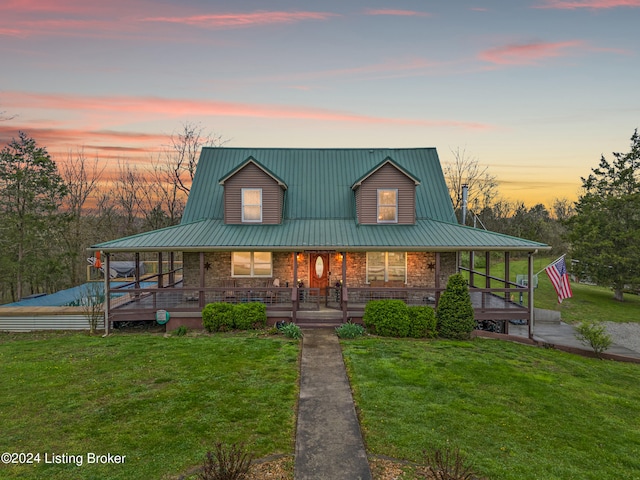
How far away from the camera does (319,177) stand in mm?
19922

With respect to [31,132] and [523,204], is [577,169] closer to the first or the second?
[523,204]

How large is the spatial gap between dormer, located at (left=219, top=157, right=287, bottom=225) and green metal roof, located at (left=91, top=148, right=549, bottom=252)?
37 cm

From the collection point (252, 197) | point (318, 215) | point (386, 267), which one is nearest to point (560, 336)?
point (386, 267)

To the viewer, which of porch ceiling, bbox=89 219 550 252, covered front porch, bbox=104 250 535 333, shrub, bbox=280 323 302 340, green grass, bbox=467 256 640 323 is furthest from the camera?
green grass, bbox=467 256 640 323

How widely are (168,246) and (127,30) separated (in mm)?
11740

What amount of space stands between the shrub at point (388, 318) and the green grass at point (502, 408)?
116 centimetres

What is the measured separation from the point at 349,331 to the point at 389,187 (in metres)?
7.61

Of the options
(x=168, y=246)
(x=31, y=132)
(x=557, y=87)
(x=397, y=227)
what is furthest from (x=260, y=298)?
(x=557, y=87)

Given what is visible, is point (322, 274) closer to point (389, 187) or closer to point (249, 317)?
point (249, 317)

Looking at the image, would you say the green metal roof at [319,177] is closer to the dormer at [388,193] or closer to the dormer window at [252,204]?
the dormer at [388,193]

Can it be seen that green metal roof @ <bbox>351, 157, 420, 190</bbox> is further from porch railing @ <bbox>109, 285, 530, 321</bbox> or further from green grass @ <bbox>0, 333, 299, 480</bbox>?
green grass @ <bbox>0, 333, 299, 480</bbox>

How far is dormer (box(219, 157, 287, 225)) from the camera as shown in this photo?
1720 cm

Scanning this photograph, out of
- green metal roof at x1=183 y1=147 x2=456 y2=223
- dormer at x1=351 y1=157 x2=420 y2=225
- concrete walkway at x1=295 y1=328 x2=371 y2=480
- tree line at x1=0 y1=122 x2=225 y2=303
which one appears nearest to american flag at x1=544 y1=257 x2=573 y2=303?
green metal roof at x1=183 y1=147 x2=456 y2=223

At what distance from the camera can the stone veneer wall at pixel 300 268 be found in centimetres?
1703
